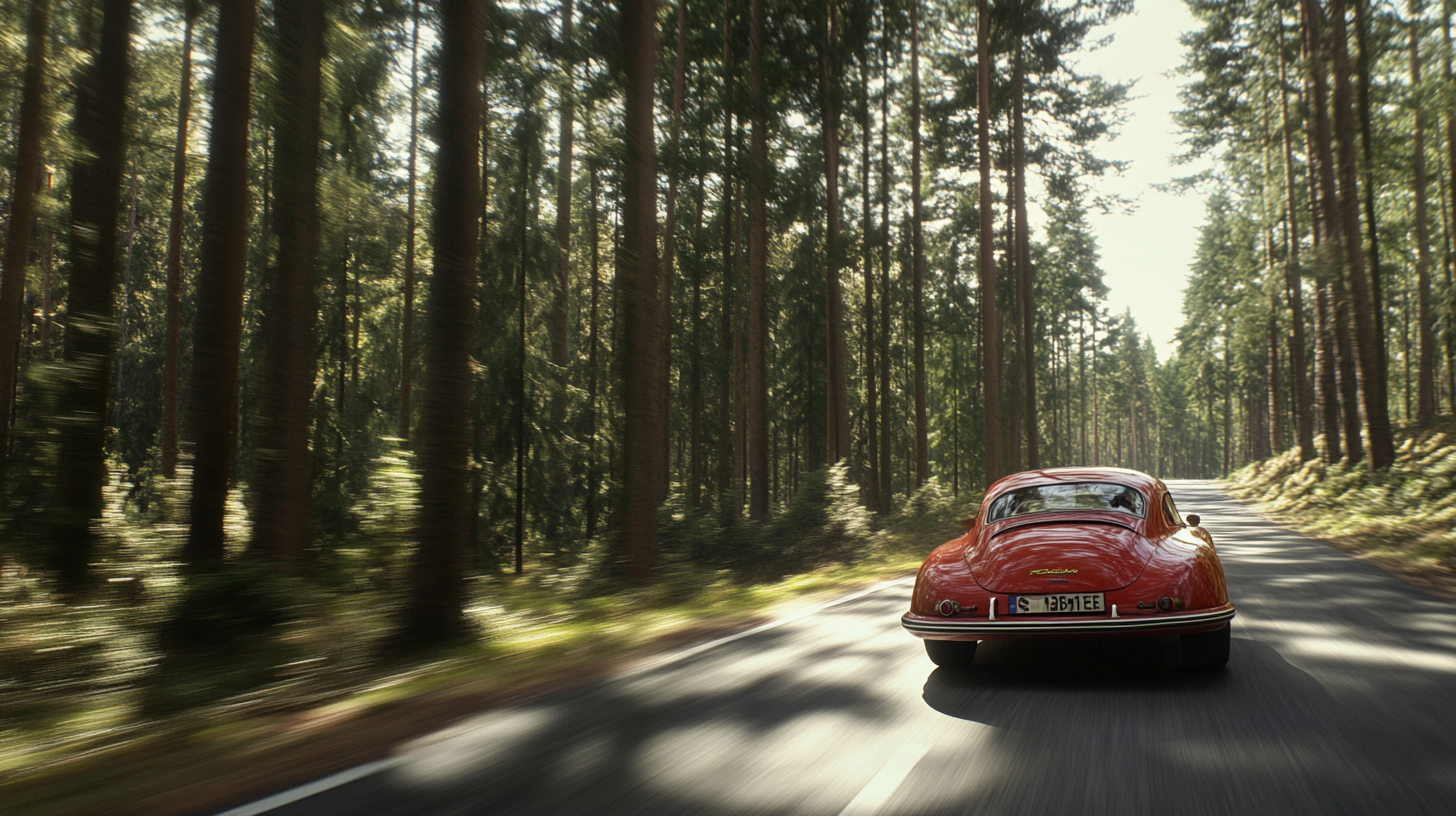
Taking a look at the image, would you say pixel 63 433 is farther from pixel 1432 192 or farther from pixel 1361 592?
pixel 1432 192

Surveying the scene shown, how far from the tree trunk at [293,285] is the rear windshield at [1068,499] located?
Answer: 787 cm

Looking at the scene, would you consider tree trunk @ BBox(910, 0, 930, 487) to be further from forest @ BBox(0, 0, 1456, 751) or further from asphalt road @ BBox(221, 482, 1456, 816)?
asphalt road @ BBox(221, 482, 1456, 816)

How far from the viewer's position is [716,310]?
88.7 feet

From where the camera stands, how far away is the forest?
8500 millimetres

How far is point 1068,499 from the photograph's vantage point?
6.90 metres

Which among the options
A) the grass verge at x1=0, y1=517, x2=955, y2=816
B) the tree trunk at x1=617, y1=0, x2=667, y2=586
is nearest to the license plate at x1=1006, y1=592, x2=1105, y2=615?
the grass verge at x1=0, y1=517, x2=955, y2=816

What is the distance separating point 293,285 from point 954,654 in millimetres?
10723

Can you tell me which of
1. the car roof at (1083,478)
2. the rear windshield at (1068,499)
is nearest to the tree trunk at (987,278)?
the car roof at (1083,478)

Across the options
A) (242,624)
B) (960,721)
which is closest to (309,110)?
(242,624)

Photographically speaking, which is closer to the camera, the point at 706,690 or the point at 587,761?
the point at 587,761

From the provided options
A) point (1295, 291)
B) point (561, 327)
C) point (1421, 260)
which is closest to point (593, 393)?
point (561, 327)

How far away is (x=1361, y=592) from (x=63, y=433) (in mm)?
13987

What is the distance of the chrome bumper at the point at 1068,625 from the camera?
5.25 meters

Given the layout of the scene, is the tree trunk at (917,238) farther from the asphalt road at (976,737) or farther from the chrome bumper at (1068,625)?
the chrome bumper at (1068,625)
